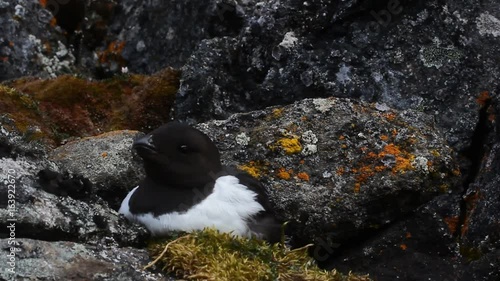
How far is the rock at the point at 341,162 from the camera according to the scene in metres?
7.20

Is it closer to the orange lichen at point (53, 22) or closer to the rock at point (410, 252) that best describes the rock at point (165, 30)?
the orange lichen at point (53, 22)

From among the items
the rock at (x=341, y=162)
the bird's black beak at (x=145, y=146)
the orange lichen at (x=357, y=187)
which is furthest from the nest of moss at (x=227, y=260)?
the orange lichen at (x=357, y=187)

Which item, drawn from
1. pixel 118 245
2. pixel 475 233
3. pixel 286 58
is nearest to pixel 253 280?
pixel 118 245

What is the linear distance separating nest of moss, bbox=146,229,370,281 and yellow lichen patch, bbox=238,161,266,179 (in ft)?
4.17

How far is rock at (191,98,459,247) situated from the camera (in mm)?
7199

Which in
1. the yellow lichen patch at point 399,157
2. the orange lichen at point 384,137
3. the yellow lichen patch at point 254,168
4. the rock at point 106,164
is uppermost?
the orange lichen at point 384,137

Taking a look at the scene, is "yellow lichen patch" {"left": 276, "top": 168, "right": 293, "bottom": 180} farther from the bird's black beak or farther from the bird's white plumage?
the bird's black beak

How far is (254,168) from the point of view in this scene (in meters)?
7.43

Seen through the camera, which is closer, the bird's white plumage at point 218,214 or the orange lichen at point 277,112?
the bird's white plumage at point 218,214

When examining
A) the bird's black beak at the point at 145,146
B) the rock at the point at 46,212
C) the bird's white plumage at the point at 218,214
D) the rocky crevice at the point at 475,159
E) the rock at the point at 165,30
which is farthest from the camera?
the rock at the point at 165,30

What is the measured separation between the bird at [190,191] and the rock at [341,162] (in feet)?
1.66

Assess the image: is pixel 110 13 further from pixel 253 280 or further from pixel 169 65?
pixel 253 280

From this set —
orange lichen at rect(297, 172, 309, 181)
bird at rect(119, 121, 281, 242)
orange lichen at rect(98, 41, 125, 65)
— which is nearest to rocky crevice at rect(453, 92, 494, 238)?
orange lichen at rect(297, 172, 309, 181)

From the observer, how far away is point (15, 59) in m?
10.9
